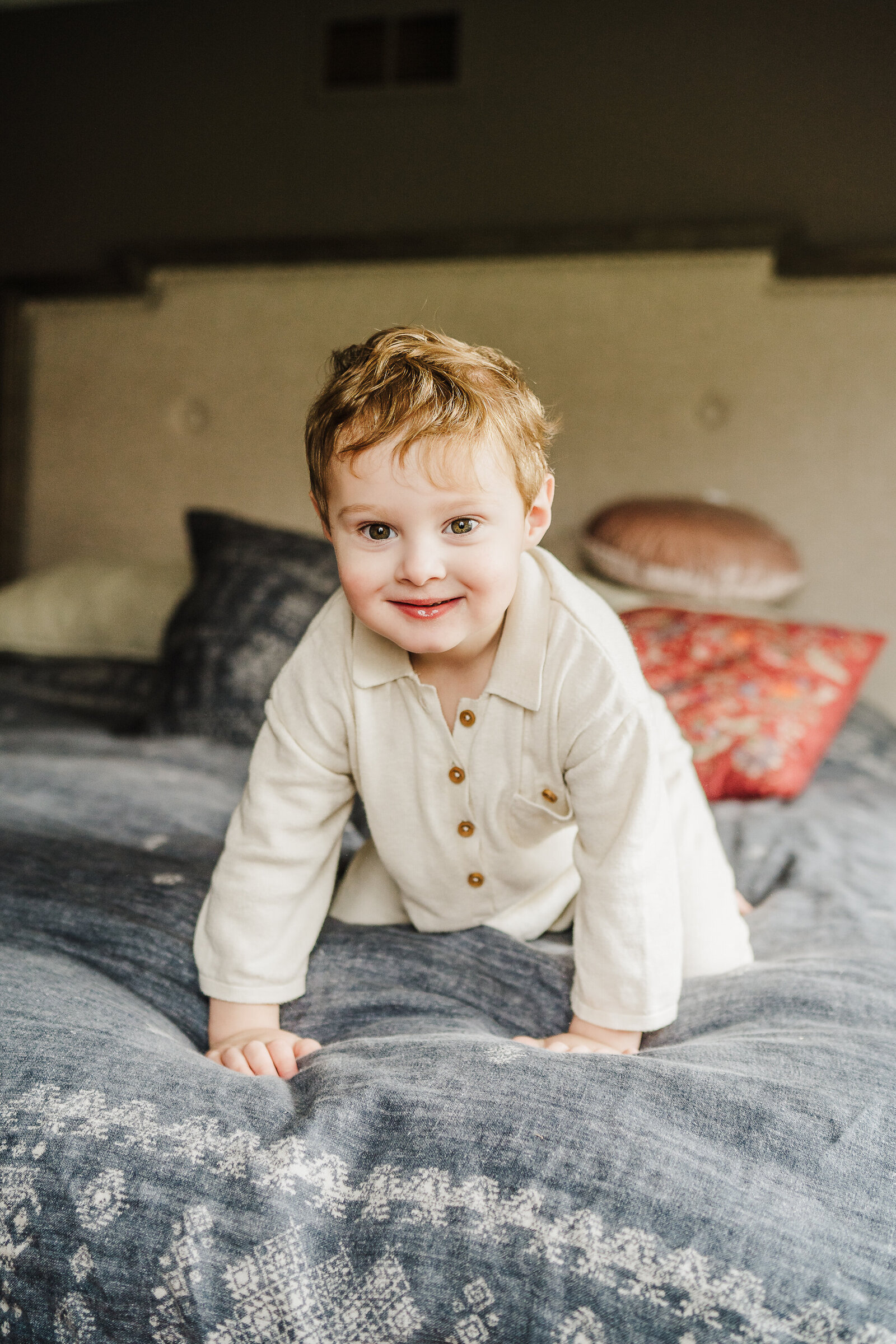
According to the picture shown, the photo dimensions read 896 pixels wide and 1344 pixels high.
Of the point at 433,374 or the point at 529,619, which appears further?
the point at 529,619

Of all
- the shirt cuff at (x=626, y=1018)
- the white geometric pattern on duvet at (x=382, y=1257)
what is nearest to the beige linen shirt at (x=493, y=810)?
the shirt cuff at (x=626, y=1018)

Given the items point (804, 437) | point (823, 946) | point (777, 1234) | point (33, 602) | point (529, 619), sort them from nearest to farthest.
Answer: point (777, 1234), point (529, 619), point (823, 946), point (33, 602), point (804, 437)

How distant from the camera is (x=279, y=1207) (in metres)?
0.53

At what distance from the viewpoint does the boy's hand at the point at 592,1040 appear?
0.78 meters

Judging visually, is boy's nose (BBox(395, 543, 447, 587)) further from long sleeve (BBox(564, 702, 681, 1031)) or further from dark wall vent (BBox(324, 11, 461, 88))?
dark wall vent (BBox(324, 11, 461, 88))

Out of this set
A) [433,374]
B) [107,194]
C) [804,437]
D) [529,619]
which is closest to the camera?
[433,374]

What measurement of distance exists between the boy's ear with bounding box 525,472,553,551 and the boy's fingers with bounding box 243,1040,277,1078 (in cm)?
Answer: 47

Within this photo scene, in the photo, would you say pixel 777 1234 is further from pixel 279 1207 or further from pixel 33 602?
pixel 33 602

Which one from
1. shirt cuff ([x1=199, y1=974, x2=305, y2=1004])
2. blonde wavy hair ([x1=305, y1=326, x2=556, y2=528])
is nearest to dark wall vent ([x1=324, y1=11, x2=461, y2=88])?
blonde wavy hair ([x1=305, y1=326, x2=556, y2=528])

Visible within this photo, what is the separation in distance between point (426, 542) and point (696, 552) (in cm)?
138

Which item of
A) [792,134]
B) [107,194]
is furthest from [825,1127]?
[107,194]

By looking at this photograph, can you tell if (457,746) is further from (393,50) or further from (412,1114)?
(393,50)

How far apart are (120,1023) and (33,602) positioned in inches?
66.0

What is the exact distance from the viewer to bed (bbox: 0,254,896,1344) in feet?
1.64
